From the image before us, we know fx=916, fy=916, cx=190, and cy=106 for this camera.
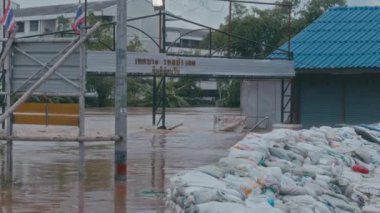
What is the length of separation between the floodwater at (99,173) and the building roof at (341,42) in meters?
3.91

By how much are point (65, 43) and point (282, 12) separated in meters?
37.0

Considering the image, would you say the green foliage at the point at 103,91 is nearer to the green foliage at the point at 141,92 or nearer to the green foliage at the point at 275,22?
the green foliage at the point at 141,92

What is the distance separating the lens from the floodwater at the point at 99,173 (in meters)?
11.5

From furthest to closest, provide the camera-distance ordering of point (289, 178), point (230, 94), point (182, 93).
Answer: point (182, 93)
point (230, 94)
point (289, 178)

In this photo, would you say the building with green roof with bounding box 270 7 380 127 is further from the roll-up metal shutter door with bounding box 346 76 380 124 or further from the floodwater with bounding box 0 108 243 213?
the floodwater with bounding box 0 108 243 213

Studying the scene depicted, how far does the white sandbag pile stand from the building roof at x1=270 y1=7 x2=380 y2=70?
7.75 metres

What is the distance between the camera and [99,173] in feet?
49.6

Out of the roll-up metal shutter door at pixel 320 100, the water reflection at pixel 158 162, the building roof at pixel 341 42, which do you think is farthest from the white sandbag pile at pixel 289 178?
the roll-up metal shutter door at pixel 320 100

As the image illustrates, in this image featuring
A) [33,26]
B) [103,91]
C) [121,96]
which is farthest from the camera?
[33,26]

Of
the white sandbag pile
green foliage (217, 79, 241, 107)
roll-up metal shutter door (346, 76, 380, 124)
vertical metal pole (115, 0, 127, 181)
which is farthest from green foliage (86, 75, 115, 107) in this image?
vertical metal pole (115, 0, 127, 181)

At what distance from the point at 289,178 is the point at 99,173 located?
438 cm

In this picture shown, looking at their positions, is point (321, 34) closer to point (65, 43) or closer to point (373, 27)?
point (373, 27)

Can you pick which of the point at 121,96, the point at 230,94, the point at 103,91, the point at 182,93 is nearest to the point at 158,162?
the point at 121,96

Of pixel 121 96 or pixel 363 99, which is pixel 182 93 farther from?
pixel 121 96
